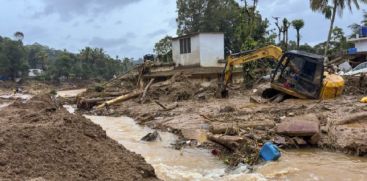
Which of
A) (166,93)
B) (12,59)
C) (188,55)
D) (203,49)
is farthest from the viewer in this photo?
(12,59)

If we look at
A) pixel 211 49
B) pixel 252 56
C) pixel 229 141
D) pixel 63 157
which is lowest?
pixel 229 141

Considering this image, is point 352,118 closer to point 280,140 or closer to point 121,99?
point 280,140

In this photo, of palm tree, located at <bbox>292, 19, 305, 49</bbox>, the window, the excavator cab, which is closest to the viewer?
the excavator cab

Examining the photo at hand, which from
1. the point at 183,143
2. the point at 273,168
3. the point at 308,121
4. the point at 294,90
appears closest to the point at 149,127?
the point at 183,143

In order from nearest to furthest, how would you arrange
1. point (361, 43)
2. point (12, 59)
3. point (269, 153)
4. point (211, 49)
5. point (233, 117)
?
point (269, 153)
point (233, 117)
point (211, 49)
point (361, 43)
point (12, 59)

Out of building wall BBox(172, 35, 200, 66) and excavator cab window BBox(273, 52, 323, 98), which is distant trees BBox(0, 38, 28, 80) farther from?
excavator cab window BBox(273, 52, 323, 98)

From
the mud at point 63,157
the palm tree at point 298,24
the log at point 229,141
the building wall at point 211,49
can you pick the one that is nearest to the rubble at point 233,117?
the log at point 229,141

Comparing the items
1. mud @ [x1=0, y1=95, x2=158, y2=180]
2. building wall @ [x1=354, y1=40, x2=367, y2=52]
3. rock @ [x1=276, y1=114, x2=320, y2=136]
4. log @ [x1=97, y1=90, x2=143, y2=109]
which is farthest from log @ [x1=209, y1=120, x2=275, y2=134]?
building wall @ [x1=354, y1=40, x2=367, y2=52]

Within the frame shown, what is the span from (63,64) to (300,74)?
2731 inches

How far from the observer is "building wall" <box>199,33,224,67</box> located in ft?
118

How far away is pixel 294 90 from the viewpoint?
19656 mm

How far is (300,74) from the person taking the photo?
63.5 ft

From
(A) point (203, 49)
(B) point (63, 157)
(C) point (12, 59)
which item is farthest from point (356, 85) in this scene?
(C) point (12, 59)

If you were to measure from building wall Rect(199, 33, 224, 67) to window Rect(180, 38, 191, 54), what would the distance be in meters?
1.68
